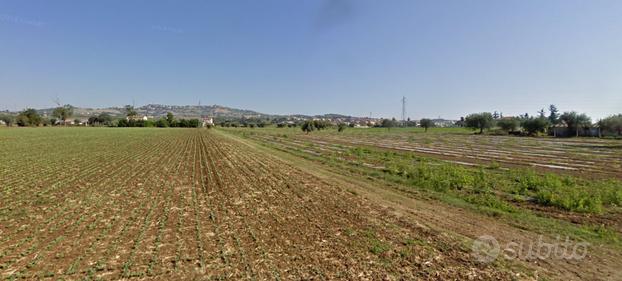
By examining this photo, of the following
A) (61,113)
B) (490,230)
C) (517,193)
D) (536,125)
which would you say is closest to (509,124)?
(536,125)

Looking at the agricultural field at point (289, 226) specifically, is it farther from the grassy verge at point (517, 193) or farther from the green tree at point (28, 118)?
the green tree at point (28, 118)

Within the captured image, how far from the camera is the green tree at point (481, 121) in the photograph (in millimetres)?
101500

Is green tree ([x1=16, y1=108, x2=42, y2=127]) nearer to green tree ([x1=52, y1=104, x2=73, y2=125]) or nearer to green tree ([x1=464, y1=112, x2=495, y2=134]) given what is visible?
green tree ([x1=52, y1=104, x2=73, y2=125])

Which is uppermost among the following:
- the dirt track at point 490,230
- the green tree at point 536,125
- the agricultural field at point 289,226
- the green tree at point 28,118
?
the green tree at point 28,118

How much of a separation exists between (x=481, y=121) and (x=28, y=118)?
188306mm

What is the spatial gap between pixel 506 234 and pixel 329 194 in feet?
20.8

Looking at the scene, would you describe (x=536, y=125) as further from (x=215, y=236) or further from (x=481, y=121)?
(x=215, y=236)

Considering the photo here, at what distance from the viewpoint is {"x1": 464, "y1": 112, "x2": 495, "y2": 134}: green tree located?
101500 mm

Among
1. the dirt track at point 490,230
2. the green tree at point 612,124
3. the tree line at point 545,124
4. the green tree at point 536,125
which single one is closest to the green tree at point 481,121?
the tree line at point 545,124

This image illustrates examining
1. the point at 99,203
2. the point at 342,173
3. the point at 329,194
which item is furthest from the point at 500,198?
the point at 99,203

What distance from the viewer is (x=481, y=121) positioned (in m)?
102

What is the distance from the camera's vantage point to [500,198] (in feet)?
37.4

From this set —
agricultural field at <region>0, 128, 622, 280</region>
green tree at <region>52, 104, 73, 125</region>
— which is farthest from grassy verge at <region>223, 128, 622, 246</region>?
green tree at <region>52, 104, 73, 125</region>

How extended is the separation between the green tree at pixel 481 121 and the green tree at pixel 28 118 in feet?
608
